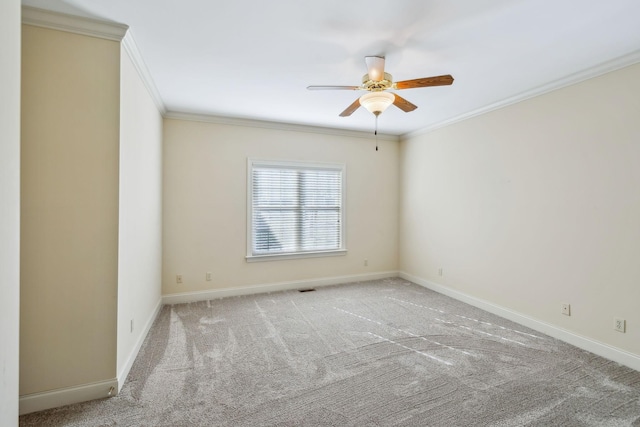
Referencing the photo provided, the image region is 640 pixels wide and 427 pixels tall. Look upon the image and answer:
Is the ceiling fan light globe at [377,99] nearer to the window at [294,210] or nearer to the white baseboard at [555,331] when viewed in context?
the window at [294,210]

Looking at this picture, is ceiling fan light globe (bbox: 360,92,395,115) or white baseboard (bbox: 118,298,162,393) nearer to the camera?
white baseboard (bbox: 118,298,162,393)

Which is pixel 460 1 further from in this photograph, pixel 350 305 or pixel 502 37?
pixel 350 305

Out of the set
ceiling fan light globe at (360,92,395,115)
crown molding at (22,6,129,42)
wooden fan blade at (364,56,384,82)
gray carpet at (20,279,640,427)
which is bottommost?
gray carpet at (20,279,640,427)

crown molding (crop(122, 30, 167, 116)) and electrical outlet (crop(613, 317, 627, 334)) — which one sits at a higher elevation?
crown molding (crop(122, 30, 167, 116))

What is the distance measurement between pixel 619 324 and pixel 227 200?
14.1 ft

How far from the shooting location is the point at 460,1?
5.79 feet

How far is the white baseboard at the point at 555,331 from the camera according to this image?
2.42 meters

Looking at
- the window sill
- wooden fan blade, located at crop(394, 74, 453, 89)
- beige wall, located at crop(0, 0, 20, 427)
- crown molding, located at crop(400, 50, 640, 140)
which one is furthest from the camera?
the window sill

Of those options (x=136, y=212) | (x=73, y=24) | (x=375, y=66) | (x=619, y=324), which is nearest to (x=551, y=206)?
(x=619, y=324)

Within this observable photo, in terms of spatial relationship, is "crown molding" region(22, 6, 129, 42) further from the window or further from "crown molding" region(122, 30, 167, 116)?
the window

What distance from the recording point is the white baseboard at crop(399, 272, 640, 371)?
2.42 metres

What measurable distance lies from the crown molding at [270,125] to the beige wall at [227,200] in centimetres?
6

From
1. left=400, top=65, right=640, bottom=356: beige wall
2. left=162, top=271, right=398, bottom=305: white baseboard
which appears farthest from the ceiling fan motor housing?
left=162, top=271, right=398, bottom=305: white baseboard

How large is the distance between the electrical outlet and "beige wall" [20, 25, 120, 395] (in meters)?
3.94
